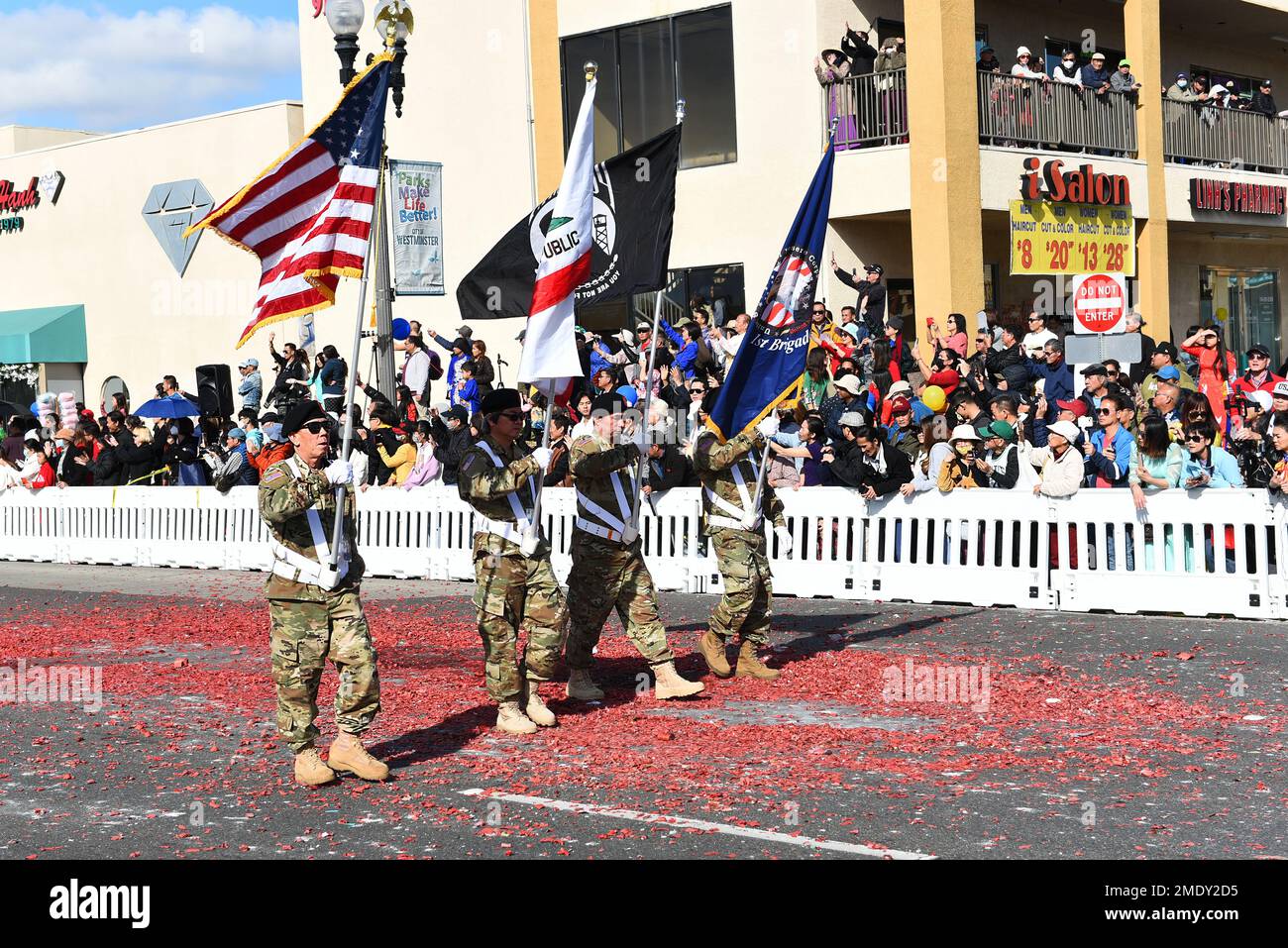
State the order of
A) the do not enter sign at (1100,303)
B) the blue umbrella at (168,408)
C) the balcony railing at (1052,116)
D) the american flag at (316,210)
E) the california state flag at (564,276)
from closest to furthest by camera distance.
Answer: the american flag at (316,210) < the california state flag at (564,276) < the do not enter sign at (1100,303) < the blue umbrella at (168,408) < the balcony railing at (1052,116)

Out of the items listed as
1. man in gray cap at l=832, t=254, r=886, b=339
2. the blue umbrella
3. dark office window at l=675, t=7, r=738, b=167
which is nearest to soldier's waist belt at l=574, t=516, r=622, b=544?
man in gray cap at l=832, t=254, r=886, b=339

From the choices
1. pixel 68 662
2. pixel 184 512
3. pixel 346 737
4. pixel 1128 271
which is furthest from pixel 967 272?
pixel 346 737

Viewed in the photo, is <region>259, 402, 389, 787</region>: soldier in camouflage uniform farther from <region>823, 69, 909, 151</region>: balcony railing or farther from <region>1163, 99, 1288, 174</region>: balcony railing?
<region>1163, 99, 1288, 174</region>: balcony railing

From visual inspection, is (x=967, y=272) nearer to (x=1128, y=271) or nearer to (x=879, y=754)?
(x=1128, y=271)

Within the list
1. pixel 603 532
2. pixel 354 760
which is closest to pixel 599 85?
pixel 603 532

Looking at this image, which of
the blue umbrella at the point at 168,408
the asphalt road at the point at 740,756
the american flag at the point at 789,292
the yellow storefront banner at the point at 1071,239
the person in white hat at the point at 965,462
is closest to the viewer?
the asphalt road at the point at 740,756

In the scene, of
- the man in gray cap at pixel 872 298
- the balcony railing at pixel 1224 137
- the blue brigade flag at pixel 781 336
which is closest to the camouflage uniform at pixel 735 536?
the blue brigade flag at pixel 781 336

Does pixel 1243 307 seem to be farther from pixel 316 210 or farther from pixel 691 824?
pixel 691 824

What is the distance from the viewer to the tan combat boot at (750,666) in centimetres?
1053

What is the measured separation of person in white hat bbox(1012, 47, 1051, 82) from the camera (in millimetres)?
23703

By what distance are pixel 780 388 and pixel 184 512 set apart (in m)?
10.9

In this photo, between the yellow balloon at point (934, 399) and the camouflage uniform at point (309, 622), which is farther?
the yellow balloon at point (934, 399)

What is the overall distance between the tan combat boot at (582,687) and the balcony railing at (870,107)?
1424cm

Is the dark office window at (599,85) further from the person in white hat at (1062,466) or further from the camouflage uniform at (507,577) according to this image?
the camouflage uniform at (507,577)
